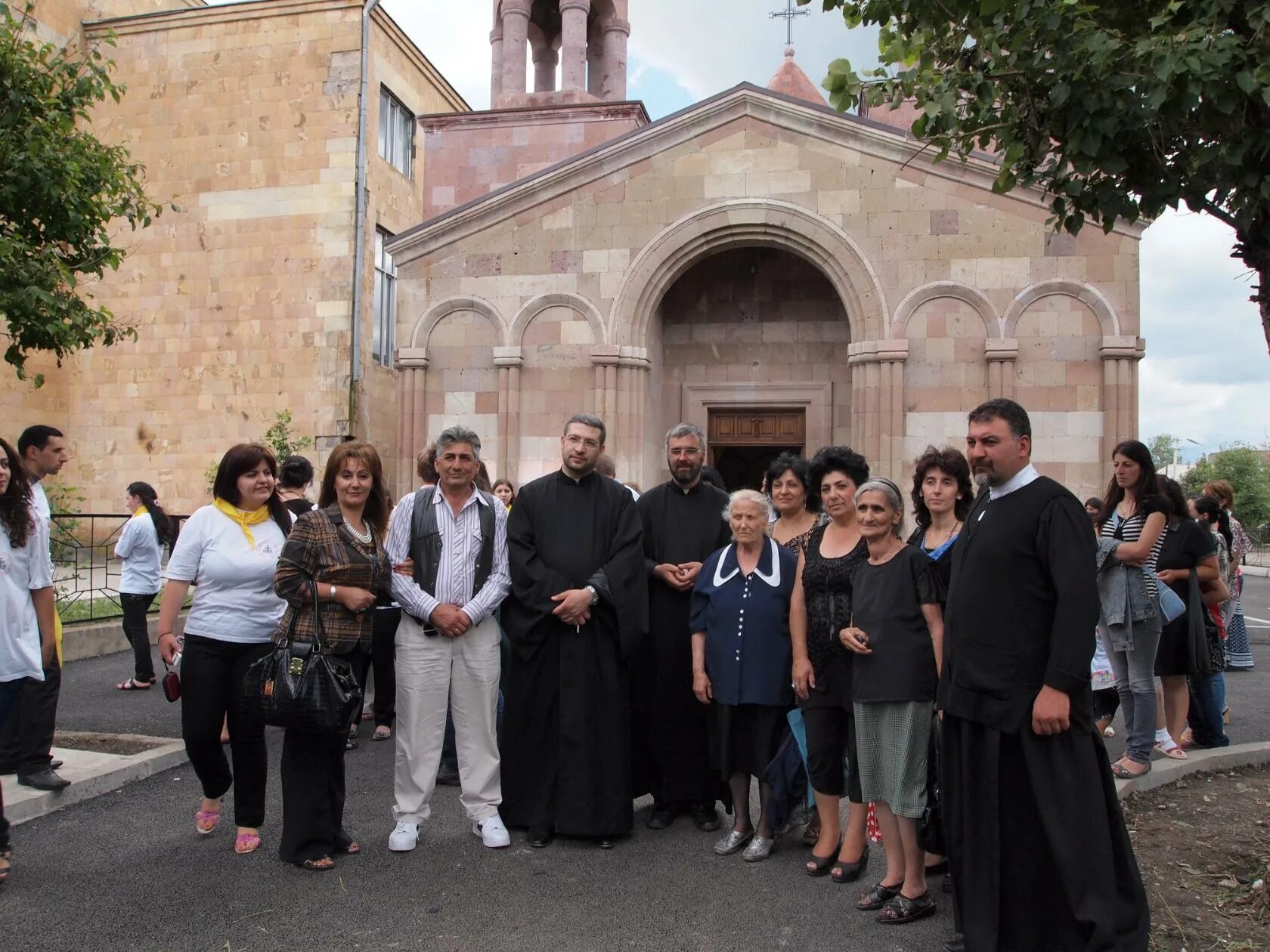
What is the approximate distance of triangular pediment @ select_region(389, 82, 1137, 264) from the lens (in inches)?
479

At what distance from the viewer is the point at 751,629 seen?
4984 millimetres

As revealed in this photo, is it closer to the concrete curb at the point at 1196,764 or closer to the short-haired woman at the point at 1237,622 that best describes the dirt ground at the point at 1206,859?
the concrete curb at the point at 1196,764

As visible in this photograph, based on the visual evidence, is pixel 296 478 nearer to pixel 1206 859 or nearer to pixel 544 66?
pixel 1206 859

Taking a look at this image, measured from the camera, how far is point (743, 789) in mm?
5082

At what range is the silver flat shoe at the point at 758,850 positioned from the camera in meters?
4.86

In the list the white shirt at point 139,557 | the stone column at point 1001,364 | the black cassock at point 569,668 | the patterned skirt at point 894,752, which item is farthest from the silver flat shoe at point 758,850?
the stone column at point 1001,364

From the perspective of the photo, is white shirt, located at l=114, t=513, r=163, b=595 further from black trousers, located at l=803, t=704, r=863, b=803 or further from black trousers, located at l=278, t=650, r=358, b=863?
black trousers, located at l=803, t=704, r=863, b=803

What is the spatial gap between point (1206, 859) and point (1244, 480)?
215ft

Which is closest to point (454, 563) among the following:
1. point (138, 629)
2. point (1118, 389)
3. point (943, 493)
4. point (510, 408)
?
point (943, 493)

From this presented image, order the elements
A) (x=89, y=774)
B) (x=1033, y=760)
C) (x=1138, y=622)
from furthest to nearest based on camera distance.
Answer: (x=1138, y=622) → (x=89, y=774) → (x=1033, y=760)

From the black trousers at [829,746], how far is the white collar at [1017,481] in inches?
54.6

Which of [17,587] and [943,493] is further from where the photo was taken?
[943,493]

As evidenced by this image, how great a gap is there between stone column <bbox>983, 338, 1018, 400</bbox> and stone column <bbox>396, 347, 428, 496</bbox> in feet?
24.5

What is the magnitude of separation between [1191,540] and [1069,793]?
3.90 m
